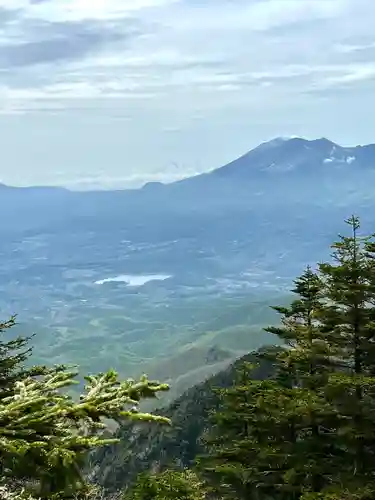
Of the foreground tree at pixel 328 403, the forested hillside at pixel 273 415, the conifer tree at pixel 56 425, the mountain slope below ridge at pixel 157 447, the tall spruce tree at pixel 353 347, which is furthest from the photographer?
the mountain slope below ridge at pixel 157 447

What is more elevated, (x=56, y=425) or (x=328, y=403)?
(x=56, y=425)

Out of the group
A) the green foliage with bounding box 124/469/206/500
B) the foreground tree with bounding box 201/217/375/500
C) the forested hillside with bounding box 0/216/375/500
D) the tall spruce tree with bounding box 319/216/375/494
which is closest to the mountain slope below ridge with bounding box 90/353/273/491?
the green foliage with bounding box 124/469/206/500

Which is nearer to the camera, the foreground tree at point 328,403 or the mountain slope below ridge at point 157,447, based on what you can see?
the foreground tree at point 328,403

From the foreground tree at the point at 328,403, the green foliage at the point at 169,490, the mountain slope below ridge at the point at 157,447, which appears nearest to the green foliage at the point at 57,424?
the foreground tree at the point at 328,403

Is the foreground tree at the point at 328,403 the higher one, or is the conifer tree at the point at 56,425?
the conifer tree at the point at 56,425

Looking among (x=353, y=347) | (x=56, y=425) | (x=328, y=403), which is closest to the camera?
(x=56, y=425)

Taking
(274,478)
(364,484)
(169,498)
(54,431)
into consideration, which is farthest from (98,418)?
(169,498)

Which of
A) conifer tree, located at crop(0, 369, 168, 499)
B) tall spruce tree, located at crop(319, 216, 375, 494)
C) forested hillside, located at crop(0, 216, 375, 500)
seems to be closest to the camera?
conifer tree, located at crop(0, 369, 168, 499)

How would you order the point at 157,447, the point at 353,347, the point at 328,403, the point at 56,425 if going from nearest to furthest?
1. the point at 56,425
2. the point at 328,403
3. the point at 353,347
4. the point at 157,447

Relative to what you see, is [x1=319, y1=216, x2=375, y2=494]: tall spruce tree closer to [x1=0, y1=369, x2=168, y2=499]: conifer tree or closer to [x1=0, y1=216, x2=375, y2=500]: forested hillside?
[x1=0, y1=216, x2=375, y2=500]: forested hillside

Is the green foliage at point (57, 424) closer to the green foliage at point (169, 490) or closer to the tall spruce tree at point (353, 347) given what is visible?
the tall spruce tree at point (353, 347)

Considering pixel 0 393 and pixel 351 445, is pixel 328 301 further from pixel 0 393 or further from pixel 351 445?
pixel 0 393

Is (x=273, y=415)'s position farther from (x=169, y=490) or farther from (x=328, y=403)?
(x=169, y=490)

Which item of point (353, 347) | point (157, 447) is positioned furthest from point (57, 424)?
point (157, 447)
